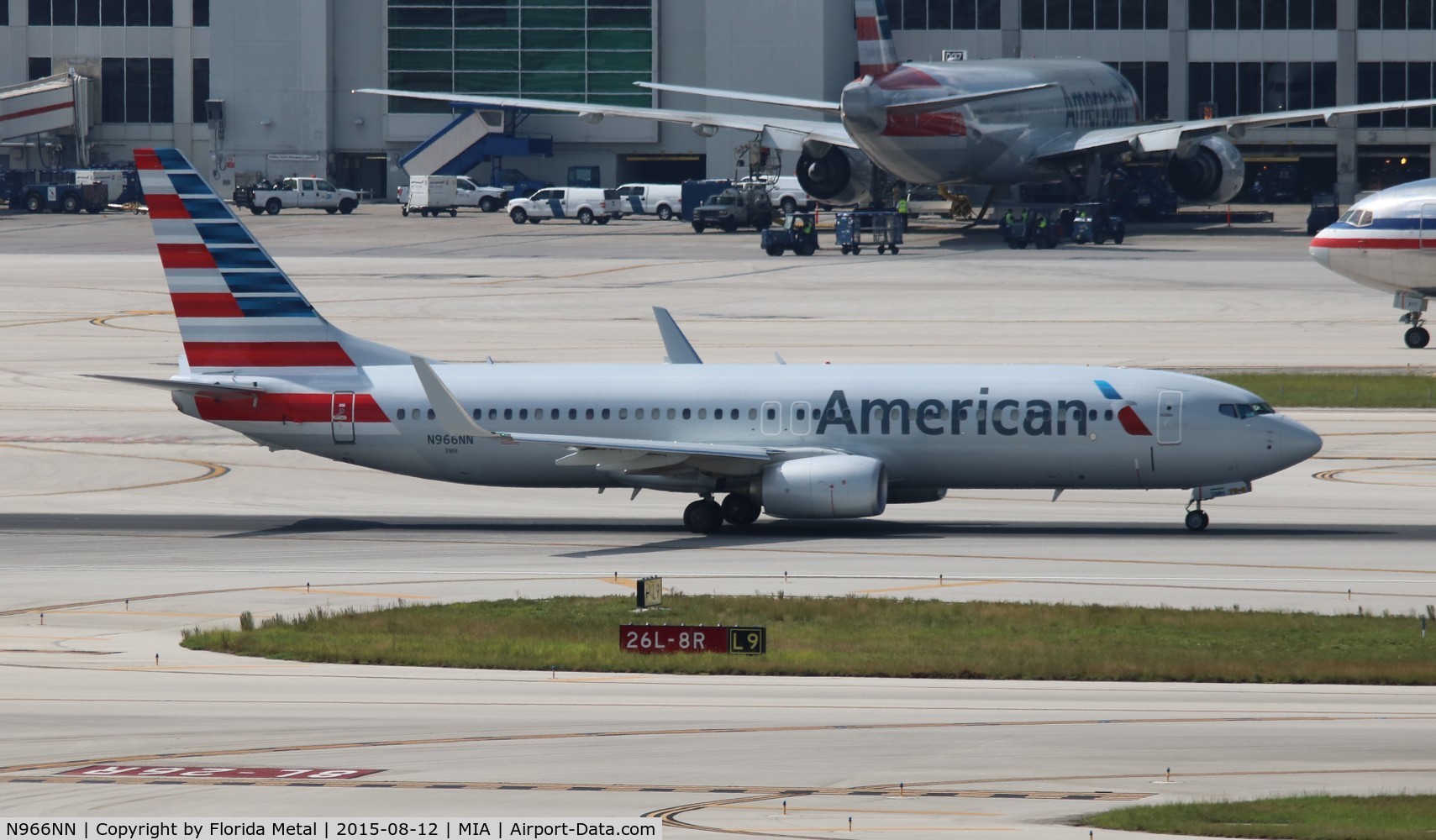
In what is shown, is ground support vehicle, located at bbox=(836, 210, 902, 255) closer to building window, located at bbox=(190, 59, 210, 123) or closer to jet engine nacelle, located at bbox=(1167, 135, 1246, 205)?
jet engine nacelle, located at bbox=(1167, 135, 1246, 205)

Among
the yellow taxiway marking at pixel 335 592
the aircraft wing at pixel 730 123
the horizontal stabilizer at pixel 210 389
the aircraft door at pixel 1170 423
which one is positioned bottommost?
the yellow taxiway marking at pixel 335 592

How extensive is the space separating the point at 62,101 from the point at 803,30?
192 feet

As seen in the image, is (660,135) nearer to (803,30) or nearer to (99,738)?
(803,30)

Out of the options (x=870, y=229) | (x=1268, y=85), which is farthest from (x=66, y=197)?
(x=1268, y=85)

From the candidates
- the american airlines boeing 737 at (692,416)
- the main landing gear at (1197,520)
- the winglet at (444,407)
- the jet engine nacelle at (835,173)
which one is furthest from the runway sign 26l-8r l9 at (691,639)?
the jet engine nacelle at (835,173)

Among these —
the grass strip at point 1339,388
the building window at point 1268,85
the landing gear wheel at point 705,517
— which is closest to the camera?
the landing gear wheel at point 705,517

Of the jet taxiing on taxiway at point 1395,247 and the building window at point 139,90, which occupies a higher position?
the building window at point 139,90

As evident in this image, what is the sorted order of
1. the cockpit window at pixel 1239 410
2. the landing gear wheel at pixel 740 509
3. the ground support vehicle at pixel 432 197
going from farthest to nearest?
the ground support vehicle at pixel 432 197 < the landing gear wheel at pixel 740 509 < the cockpit window at pixel 1239 410

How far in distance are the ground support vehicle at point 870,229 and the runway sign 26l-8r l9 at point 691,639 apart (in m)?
74.5

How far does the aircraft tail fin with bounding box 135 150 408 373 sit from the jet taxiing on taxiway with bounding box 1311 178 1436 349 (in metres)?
39.2

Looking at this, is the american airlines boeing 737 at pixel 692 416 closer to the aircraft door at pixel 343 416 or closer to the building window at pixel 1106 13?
the aircraft door at pixel 343 416

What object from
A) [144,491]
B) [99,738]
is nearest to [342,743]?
[99,738]

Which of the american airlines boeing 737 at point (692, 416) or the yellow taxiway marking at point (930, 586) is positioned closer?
the yellow taxiway marking at point (930, 586)

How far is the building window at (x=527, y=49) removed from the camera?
479 ft
